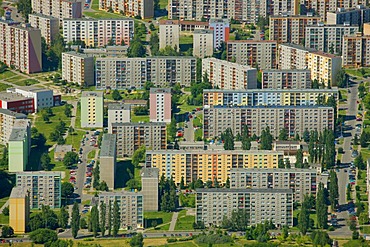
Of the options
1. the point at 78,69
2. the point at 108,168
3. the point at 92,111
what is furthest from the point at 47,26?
the point at 108,168

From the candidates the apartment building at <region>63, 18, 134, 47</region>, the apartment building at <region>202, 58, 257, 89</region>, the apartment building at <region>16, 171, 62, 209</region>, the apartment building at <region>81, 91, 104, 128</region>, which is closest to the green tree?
the apartment building at <region>16, 171, 62, 209</region>

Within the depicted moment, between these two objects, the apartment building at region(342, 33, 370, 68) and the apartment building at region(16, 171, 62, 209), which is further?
the apartment building at region(342, 33, 370, 68)

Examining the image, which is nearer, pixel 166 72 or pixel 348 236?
pixel 348 236

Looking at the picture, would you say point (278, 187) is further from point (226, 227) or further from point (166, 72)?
point (166, 72)

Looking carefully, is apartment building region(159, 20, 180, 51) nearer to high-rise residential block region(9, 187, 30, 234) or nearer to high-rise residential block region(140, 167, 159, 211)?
high-rise residential block region(140, 167, 159, 211)

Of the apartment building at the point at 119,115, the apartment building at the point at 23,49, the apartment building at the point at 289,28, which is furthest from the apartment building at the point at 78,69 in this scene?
the apartment building at the point at 289,28

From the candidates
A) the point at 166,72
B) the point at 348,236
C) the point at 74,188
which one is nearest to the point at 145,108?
the point at 166,72
